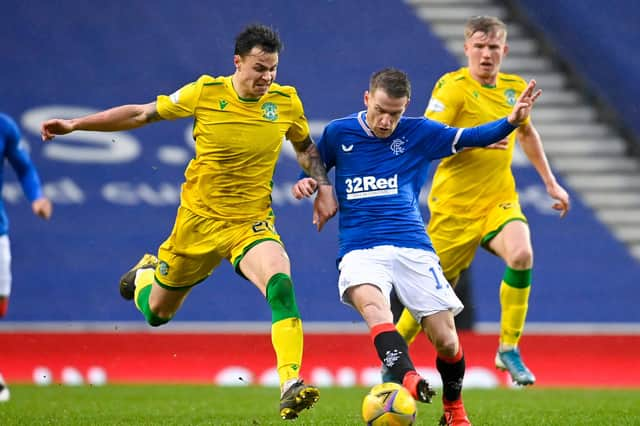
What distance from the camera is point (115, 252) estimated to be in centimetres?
1486

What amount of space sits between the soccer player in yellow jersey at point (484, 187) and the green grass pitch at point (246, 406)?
67 cm

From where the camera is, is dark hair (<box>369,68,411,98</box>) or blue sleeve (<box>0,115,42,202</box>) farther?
blue sleeve (<box>0,115,42,202</box>)

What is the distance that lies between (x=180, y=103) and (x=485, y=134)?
6.23 ft

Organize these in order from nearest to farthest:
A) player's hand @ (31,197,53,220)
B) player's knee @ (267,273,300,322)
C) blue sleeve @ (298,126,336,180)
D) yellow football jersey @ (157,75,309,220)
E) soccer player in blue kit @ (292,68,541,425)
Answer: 1. soccer player in blue kit @ (292,68,541,425)
2. player's knee @ (267,273,300,322)
3. blue sleeve @ (298,126,336,180)
4. yellow football jersey @ (157,75,309,220)
5. player's hand @ (31,197,53,220)

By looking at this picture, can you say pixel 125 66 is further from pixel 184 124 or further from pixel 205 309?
pixel 205 309

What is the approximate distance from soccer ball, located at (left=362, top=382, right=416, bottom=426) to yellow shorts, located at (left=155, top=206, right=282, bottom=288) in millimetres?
1570

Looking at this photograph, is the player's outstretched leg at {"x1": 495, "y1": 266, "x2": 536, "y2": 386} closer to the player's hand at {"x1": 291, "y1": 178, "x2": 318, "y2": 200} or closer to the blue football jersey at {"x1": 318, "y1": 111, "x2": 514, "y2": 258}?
the blue football jersey at {"x1": 318, "y1": 111, "x2": 514, "y2": 258}

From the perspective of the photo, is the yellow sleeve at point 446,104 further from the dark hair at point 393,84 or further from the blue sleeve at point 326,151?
the dark hair at point 393,84

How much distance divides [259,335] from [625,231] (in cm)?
506

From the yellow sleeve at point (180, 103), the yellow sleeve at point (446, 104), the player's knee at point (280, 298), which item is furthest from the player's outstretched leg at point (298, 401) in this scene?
the yellow sleeve at point (446, 104)

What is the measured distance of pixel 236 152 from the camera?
→ 7895 mm

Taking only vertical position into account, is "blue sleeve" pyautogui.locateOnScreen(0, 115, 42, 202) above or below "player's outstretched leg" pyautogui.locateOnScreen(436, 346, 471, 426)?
above

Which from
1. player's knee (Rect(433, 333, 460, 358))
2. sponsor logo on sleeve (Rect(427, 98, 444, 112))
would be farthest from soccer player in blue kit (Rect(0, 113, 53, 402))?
player's knee (Rect(433, 333, 460, 358))

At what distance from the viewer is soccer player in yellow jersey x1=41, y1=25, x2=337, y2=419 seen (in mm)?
7641
